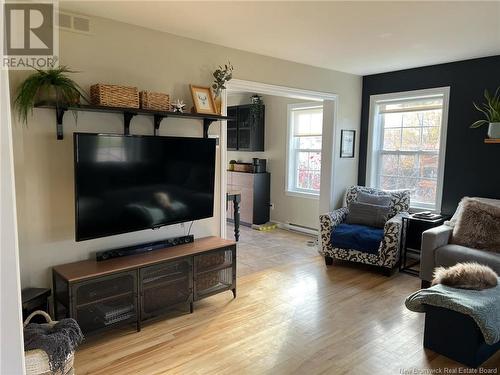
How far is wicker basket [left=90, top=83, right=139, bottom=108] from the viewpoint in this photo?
270 centimetres

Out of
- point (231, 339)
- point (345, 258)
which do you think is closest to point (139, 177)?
point (231, 339)

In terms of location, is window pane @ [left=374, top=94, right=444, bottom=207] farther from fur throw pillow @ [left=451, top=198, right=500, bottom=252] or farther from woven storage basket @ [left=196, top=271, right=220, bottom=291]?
woven storage basket @ [left=196, top=271, right=220, bottom=291]

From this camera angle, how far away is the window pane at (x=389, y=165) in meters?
4.94

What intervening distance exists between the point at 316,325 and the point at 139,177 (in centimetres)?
186

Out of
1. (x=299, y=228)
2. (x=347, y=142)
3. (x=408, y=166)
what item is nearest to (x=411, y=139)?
(x=408, y=166)

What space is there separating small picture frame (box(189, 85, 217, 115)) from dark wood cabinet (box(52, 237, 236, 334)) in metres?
1.24

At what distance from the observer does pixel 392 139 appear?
16.2 feet

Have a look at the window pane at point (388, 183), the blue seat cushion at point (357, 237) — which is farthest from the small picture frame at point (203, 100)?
the window pane at point (388, 183)

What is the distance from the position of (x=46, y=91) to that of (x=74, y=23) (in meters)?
0.57

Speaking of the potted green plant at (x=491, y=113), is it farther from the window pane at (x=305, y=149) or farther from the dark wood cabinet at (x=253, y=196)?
the dark wood cabinet at (x=253, y=196)

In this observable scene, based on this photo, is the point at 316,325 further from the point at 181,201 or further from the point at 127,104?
the point at 127,104

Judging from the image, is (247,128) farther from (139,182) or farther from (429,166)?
(139,182)

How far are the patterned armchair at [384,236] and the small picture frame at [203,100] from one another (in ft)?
6.51

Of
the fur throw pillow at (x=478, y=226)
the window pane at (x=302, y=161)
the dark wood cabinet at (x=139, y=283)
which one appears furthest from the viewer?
the window pane at (x=302, y=161)
